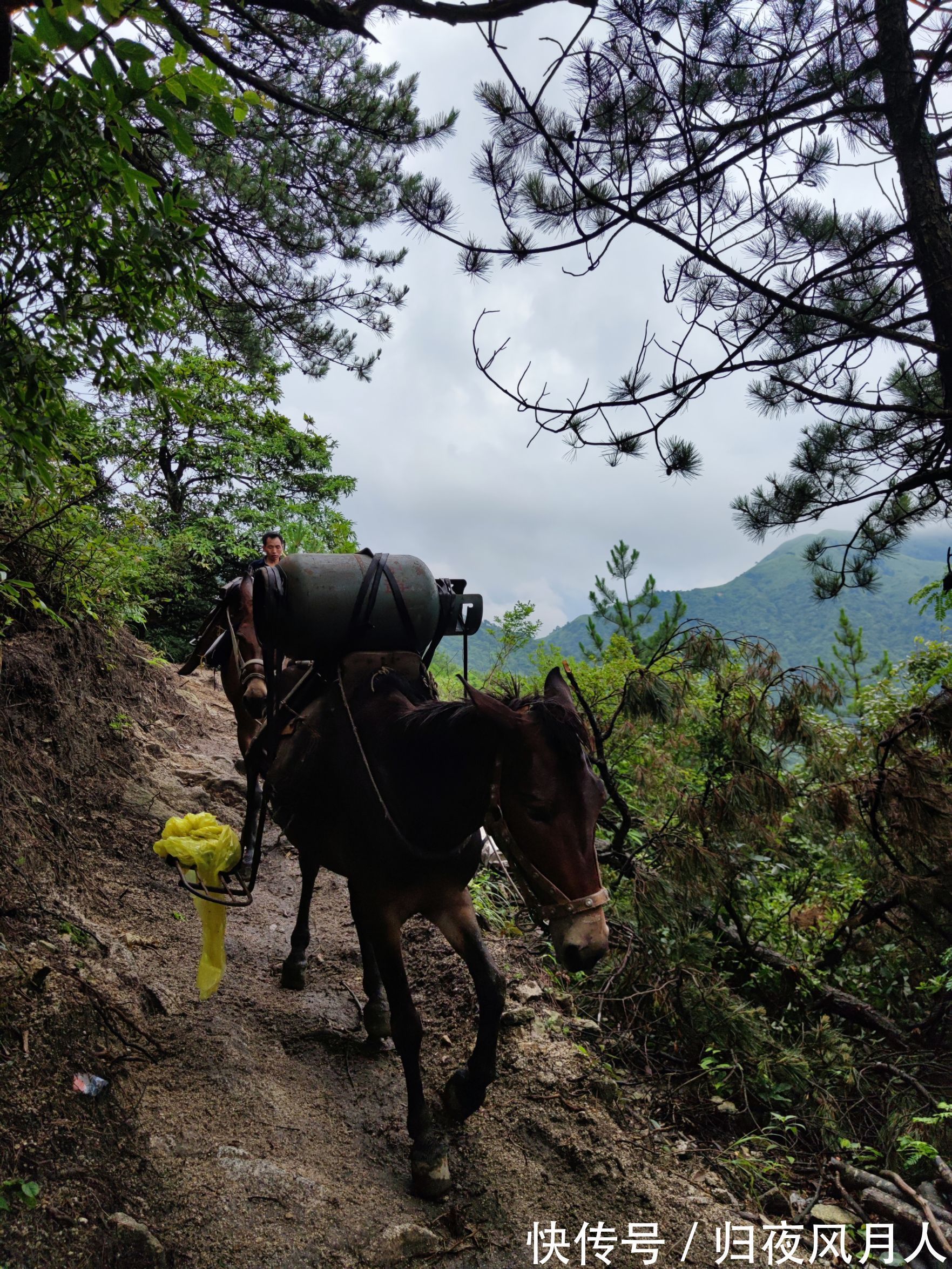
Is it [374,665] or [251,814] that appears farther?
[251,814]

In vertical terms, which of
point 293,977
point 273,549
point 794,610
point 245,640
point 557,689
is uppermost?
point 794,610

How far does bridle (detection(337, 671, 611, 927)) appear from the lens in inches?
95.0

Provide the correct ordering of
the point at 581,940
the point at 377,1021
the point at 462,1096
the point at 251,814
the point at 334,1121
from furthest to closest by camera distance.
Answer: the point at 251,814 → the point at 377,1021 → the point at 334,1121 → the point at 462,1096 → the point at 581,940

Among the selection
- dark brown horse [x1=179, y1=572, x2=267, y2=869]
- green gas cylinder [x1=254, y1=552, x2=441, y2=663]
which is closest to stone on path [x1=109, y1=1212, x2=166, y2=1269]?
green gas cylinder [x1=254, y1=552, x2=441, y2=663]

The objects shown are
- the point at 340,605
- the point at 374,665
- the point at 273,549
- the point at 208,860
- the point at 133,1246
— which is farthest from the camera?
the point at 273,549

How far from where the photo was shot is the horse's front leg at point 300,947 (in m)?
4.16

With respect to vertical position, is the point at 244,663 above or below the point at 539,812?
above

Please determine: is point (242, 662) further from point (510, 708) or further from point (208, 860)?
point (510, 708)

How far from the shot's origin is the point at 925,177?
4.01 metres

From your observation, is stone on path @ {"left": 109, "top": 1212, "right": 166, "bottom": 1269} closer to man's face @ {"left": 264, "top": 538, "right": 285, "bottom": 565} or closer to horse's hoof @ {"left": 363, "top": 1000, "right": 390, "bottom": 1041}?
horse's hoof @ {"left": 363, "top": 1000, "right": 390, "bottom": 1041}

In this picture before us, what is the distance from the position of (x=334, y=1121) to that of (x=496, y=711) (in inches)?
82.6

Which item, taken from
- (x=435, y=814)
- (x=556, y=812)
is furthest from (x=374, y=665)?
(x=556, y=812)

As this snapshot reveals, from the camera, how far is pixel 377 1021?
369 centimetres

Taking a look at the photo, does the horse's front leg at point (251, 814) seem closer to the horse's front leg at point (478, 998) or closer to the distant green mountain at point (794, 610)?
the horse's front leg at point (478, 998)
